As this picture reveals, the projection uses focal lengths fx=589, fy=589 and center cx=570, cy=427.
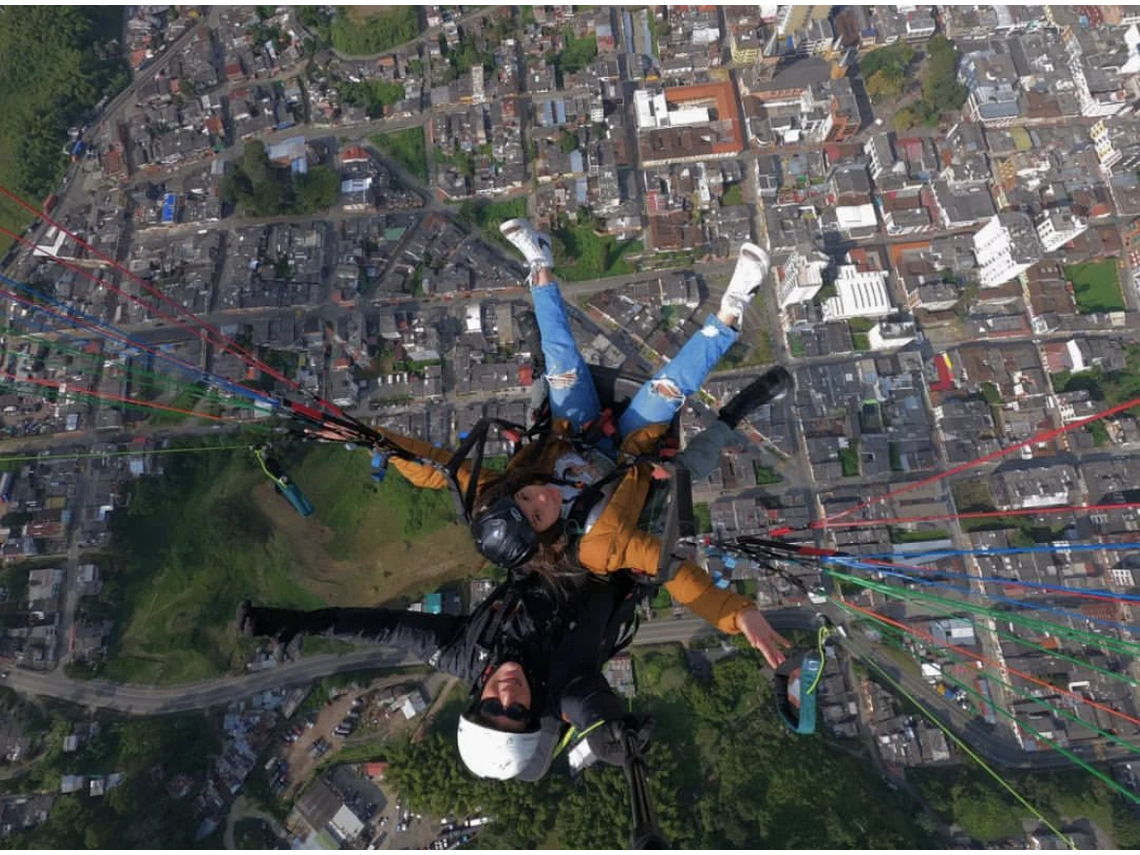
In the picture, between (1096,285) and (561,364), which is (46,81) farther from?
(1096,285)

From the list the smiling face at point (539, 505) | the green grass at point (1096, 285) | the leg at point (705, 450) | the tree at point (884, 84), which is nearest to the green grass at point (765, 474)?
the leg at point (705, 450)

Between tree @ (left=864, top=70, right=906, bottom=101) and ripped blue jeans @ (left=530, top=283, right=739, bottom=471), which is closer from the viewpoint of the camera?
ripped blue jeans @ (left=530, top=283, right=739, bottom=471)

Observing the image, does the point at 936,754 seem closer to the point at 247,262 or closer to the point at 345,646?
the point at 345,646

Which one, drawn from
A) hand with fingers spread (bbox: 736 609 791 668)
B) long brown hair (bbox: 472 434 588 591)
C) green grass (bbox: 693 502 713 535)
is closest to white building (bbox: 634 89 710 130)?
green grass (bbox: 693 502 713 535)

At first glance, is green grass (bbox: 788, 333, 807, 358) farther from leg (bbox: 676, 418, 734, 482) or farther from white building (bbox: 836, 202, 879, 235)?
leg (bbox: 676, 418, 734, 482)

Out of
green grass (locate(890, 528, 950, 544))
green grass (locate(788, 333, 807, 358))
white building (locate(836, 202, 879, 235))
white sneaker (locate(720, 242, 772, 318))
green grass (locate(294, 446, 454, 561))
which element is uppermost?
white sneaker (locate(720, 242, 772, 318))

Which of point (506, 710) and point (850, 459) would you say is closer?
point (506, 710)

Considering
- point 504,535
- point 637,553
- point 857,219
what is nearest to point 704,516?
point 857,219
